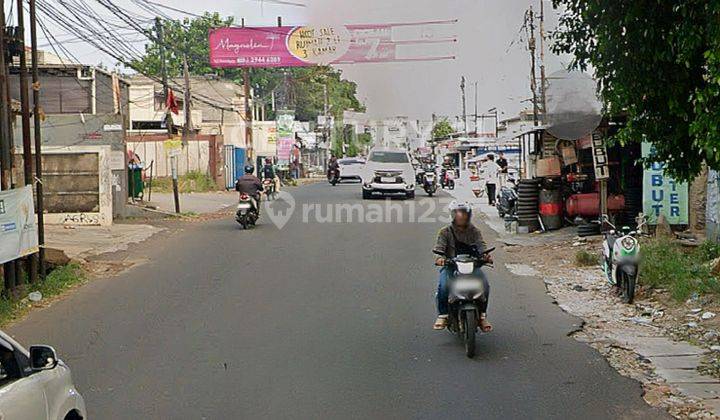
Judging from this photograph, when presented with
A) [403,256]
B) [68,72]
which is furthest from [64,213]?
[403,256]

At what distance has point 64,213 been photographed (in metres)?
23.4

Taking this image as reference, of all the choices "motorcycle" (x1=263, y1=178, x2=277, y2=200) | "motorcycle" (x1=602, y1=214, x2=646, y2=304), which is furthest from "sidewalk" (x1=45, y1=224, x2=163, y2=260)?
"motorcycle" (x1=602, y1=214, x2=646, y2=304)

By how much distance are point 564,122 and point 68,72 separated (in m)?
16.5

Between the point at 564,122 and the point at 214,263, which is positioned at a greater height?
the point at 564,122

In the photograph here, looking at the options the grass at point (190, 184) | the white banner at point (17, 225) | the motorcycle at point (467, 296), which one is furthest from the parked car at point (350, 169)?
the motorcycle at point (467, 296)

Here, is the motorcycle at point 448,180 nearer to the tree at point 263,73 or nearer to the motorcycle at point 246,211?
the tree at point 263,73

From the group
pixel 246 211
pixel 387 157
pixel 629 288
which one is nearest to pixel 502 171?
pixel 387 157

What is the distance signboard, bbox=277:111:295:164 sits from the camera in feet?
206

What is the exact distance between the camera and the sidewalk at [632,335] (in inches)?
295

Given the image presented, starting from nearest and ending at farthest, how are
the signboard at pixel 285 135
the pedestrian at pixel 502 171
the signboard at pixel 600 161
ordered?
the signboard at pixel 600 161 < the pedestrian at pixel 502 171 < the signboard at pixel 285 135

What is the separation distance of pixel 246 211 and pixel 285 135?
42.7 metres

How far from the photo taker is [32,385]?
458 cm

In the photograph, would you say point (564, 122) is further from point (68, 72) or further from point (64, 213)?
point (68, 72)

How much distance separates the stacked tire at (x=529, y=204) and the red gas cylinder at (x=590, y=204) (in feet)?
4.10
